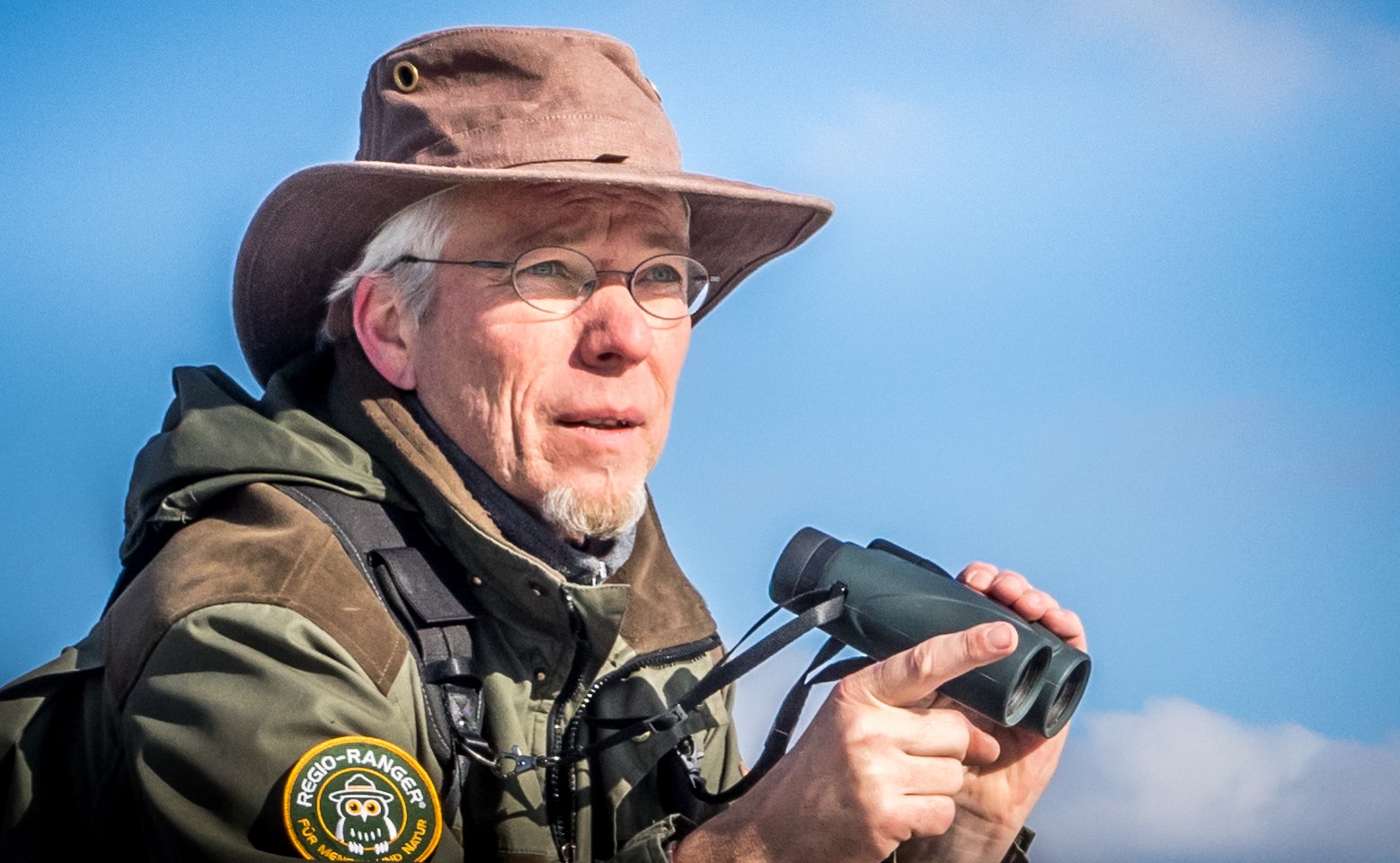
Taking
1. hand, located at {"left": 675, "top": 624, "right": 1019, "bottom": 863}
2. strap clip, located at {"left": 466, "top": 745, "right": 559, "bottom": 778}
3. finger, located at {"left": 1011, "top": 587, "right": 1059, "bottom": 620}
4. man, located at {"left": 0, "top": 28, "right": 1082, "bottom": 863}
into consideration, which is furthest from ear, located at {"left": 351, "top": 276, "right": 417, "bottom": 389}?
finger, located at {"left": 1011, "top": 587, "right": 1059, "bottom": 620}

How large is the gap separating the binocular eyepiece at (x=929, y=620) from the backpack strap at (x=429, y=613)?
68 cm

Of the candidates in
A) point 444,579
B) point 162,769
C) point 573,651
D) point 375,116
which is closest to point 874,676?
point 573,651

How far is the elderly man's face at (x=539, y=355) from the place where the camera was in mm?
3443

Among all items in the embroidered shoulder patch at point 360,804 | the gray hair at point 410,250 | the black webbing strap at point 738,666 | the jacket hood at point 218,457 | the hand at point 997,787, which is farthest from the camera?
the gray hair at point 410,250

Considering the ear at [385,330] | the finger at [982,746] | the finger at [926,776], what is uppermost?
the ear at [385,330]

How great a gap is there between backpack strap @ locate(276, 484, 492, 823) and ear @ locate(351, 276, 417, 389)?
36cm

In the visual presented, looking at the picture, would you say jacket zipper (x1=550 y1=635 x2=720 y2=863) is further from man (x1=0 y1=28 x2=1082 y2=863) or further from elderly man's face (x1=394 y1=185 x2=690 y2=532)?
elderly man's face (x1=394 y1=185 x2=690 y2=532)

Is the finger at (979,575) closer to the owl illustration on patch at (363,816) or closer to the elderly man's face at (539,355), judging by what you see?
the elderly man's face at (539,355)

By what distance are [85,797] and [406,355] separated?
1.14 metres

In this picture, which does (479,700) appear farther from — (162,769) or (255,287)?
(255,287)

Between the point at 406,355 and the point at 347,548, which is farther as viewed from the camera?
the point at 406,355

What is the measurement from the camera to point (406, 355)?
11.8 ft

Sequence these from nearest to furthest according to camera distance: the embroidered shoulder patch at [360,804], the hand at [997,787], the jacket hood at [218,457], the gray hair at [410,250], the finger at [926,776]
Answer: the embroidered shoulder patch at [360,804] < the finger at [926,776] < the jacket hood at [218,457] < the hand at [997,787] < the gray hair at [410,250]

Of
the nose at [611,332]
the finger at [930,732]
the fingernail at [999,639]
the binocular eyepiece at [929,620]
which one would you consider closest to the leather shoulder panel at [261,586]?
the nose at [611,332]
